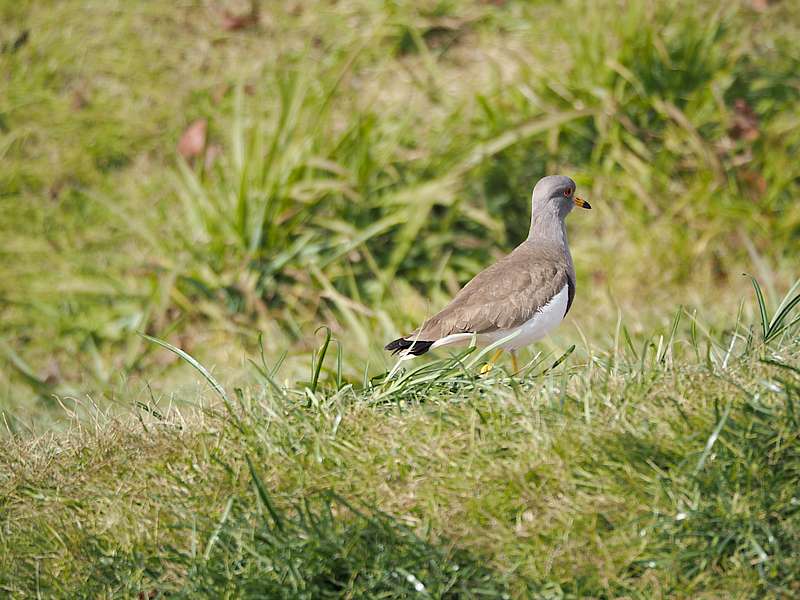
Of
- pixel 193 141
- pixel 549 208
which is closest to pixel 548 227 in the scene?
pixel 549 208

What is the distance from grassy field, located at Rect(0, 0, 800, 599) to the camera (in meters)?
2.81

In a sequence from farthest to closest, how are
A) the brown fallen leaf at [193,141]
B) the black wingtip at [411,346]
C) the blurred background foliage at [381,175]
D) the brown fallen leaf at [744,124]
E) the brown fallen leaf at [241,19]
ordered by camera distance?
the brown fallen leaf at [241,19], the brown fallen leaf at [193,141], the brown fallen leaf at [744,124], the blurred background foliage at [381,175], the black wingtip at [411,346]

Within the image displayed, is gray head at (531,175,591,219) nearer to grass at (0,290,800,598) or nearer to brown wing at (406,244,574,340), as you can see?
brown wing at (406,244,574,340)

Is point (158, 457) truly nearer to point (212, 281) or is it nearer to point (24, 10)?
point (212, 281)

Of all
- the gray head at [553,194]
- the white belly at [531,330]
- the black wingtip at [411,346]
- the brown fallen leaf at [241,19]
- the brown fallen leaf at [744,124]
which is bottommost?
the brown fallen leaf at [744,124]

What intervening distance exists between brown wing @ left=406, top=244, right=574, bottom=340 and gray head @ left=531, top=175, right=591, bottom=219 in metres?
0.44

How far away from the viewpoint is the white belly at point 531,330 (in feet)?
13.8

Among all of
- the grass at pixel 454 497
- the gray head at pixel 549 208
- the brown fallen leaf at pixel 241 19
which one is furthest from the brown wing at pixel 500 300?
the brown fallen leaf at pixel 241 19

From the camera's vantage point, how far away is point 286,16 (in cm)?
787

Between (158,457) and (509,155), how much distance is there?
4.09 meters

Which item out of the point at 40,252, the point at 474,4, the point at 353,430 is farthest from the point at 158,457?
the point at 474,4

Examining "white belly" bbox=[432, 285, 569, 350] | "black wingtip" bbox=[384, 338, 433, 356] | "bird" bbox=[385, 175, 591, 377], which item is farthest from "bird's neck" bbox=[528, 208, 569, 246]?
"black wingtip" bbox=[384, 338, 433, 356]

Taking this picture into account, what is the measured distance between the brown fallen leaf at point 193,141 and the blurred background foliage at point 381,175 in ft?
0.07

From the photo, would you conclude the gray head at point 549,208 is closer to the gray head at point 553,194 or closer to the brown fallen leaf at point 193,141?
the gray head at point 553,194
